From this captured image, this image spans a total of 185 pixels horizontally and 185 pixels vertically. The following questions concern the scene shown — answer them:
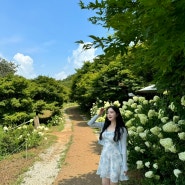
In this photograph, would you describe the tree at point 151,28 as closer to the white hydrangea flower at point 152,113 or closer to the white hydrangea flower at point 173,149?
the white hydrangea flower at point 173,149

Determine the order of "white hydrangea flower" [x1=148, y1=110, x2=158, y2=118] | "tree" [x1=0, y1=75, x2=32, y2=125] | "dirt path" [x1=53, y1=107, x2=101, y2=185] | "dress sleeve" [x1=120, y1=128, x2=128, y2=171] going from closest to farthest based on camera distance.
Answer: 1. "dress sleeve" [x1=120, y1=128, x2=128, y2=171]
2. "white hydrangea flower" [x1=148, y1=110, x2=158, y2=118]
3. "dirt path" [x1=53, y1=107, x2=101, y2=185]
4. "tree" [x1=0, y1=75, x2=32, y2=125]

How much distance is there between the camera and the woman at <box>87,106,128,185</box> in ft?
18.8

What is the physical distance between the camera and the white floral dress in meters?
5.73

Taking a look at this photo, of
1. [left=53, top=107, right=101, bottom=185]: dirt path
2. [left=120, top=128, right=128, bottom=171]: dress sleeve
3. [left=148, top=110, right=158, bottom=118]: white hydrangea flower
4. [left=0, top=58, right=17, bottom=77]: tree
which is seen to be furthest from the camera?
[left=0, top=58, right=17, bottom=77]: tree

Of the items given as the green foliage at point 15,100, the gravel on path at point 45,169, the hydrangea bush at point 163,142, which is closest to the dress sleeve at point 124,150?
the hydrangea bush at point 163,142

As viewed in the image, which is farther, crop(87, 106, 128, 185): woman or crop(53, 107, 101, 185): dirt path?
crop(53, 107, 101, 185): dirt path

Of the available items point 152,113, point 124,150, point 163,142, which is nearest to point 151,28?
point 163,142

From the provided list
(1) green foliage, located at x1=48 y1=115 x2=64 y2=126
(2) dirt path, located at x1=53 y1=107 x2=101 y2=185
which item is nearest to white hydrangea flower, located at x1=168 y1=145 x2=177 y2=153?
(2) dirt path, located at x1=53 y1=107 x2=101 y2=185

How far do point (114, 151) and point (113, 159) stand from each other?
14 cm

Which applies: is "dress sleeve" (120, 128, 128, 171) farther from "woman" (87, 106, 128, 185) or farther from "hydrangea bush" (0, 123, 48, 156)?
"hydrangea bush" (0, 123, 48, 156)

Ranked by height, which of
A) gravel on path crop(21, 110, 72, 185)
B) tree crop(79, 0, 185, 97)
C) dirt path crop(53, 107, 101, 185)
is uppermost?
tree crop(79, 0, 185, 97)

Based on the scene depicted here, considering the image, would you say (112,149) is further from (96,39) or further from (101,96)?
(101,96)

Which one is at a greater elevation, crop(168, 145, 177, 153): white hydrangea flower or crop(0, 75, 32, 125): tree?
crop(0, 75, 32, 125): tree

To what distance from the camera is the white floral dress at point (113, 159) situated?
573cm
